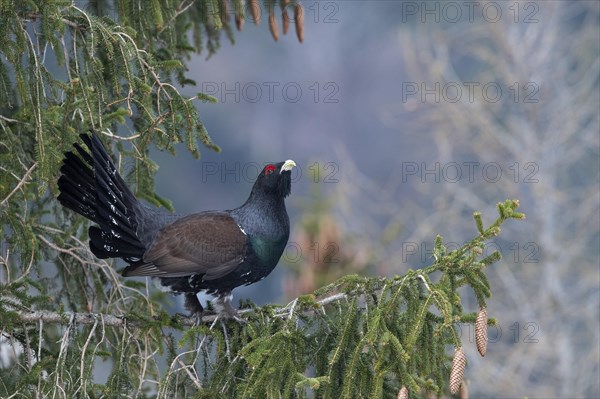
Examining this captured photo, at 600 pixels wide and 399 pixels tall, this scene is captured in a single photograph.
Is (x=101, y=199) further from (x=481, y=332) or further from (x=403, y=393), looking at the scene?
(x=481, y=332)

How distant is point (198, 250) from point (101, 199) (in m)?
0.59

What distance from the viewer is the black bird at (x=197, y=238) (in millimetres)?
5020

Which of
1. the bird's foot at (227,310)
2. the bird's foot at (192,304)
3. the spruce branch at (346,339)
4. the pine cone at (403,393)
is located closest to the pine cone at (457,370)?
the spruce branch at (346,339)

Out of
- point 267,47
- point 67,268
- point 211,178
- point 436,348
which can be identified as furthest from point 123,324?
point 267,47

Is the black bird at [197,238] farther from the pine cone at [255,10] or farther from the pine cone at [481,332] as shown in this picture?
→ the pine cone at [481,332]

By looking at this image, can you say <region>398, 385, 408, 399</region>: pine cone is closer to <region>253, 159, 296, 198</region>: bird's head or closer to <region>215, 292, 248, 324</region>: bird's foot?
<region>215, 292, 248, 324</region>: bird's foot

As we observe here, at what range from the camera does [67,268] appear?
17.4 feet

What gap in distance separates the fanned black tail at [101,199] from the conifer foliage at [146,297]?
0.10m

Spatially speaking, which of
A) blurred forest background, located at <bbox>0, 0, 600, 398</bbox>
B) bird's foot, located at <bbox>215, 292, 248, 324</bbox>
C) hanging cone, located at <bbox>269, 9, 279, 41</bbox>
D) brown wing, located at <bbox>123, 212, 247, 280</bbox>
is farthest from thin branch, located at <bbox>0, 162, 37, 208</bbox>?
blurred forest background, located at <bbox>0, 0, 600, 398</bbox>

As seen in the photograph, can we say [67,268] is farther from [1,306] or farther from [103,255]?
[1,306]

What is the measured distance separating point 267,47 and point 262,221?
27.7 meters

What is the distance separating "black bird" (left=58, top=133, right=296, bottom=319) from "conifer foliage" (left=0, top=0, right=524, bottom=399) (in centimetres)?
19

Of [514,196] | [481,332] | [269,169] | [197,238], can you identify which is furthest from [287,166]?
[514,196]

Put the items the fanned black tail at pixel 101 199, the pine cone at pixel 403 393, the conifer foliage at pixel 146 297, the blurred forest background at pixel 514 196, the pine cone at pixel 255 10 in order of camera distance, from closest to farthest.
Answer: the pine cone at pixel 403 393 < the conifer foliage at pixel 146 297 < the fanned black tail at pixel 101 199 < the pine cone at pixel 255 10 < the blurred forest background at pixel 514 196
